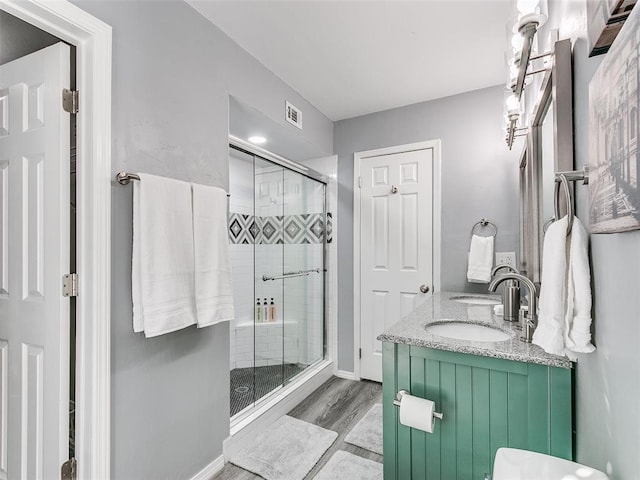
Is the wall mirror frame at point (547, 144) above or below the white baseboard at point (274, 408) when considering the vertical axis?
above

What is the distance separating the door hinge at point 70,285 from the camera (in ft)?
4.04

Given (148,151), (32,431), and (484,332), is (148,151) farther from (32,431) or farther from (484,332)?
(484,332)

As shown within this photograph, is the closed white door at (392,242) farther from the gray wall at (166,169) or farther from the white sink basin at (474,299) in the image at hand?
the gray wall at (166,169)

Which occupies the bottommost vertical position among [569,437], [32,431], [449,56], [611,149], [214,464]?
[214,464]

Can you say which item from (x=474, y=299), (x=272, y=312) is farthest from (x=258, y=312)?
(x=474, y=299)

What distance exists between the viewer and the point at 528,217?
1.73 metres

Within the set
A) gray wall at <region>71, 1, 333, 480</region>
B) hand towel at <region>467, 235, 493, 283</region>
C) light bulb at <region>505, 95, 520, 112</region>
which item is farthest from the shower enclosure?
light bulb at <region>505, 95, 520, 112</region>

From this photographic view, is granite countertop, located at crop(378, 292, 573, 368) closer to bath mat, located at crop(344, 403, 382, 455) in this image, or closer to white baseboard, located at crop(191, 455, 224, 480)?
bath mat, located at crop(344, 403, 382, 455)

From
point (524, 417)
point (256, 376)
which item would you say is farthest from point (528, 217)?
point (256, 376)

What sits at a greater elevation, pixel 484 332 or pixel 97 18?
pixel 97 18

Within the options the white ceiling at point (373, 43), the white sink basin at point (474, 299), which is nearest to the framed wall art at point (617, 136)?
the white ceiling at point (373, 43)

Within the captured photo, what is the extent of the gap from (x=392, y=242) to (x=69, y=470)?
2374mm

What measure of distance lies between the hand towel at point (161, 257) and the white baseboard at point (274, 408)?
89 cm

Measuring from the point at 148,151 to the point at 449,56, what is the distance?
186 centimetres
